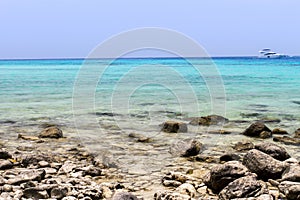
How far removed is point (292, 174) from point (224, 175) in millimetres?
976

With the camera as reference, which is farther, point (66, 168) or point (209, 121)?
point (209, 121)

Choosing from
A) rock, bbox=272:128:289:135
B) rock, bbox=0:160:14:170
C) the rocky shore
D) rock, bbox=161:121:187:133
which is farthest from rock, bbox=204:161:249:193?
rock, bbox=272:128:289:135

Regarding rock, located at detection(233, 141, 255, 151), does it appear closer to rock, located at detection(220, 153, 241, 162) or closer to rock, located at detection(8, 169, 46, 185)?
rock, located at detection(220, 153, 241, 162)

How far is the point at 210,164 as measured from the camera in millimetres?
6895

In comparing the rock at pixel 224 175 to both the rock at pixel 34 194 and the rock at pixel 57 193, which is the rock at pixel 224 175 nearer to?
the rock at pixel 57 193

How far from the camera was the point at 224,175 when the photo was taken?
536cm

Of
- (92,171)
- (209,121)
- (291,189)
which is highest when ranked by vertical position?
(291,189)

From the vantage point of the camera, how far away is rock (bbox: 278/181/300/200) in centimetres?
491

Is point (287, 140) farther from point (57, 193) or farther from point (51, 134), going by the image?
point (57, 193)

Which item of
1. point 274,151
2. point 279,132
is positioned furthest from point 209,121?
point 274,151

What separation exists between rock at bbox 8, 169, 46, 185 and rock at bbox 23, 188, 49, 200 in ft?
1.92

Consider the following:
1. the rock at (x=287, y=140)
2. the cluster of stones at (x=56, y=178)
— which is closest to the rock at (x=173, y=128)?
the rock at (x=287, y=140)

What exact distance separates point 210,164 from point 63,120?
6.46m

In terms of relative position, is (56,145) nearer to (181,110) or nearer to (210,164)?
(210,164)
